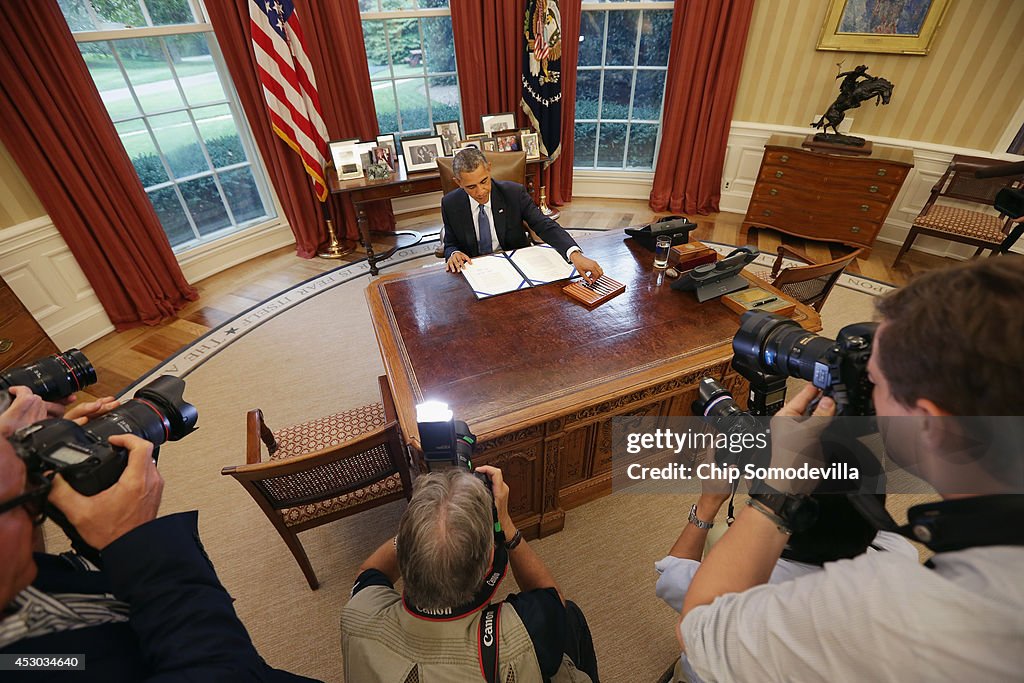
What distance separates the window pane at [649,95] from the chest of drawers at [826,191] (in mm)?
1188

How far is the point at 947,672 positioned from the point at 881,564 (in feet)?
0.37

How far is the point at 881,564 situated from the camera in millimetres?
580

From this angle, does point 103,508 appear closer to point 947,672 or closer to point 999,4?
point 947,672

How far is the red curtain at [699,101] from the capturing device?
3.77 metres

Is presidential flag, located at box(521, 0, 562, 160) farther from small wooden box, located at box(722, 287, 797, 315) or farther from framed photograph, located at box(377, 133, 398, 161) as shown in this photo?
small wooden box, located at box(722, 287, 797, 315)

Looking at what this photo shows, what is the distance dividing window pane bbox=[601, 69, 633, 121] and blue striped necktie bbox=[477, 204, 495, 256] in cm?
300

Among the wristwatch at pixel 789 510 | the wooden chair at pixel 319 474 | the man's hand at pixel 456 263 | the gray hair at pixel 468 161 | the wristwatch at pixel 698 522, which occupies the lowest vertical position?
the wooden chair at pixel 319 474

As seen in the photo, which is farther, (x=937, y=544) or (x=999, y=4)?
(x=999, y=4)

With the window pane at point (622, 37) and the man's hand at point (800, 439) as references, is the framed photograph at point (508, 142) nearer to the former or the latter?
the window pane at point (622, 37)

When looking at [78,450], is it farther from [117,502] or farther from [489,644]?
[489,644]

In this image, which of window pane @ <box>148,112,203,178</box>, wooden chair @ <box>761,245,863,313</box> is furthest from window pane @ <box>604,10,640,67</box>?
window pane @ <box>148,112,203,178</box>

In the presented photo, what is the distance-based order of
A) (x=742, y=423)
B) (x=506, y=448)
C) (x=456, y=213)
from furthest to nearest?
1. (x=456, y=213)
2. (x=506, y=448)
3. (x=742, y=423)

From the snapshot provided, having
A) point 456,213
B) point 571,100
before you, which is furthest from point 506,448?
point 571,100

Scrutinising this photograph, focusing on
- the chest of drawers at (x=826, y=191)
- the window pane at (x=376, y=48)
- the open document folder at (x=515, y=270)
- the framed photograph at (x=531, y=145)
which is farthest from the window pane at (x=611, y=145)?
the open document folder at (x=515, y=270)
